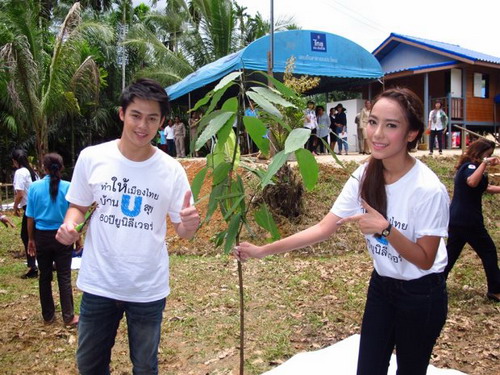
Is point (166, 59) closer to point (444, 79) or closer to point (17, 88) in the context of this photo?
point (17, 88)

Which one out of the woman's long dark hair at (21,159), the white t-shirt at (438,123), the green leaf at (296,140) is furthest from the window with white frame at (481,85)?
the green leaf at (296,140)

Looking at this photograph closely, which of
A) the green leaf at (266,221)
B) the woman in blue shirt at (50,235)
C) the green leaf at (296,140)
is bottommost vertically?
the woman in blue shirt at (50,235)

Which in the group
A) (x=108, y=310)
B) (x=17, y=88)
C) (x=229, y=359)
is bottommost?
(x=229, y=359)

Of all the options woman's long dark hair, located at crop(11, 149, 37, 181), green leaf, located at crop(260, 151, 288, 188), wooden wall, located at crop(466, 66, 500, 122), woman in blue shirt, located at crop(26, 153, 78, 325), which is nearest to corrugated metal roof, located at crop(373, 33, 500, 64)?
wooden wall, located at crop(466, 66, 500, 122)

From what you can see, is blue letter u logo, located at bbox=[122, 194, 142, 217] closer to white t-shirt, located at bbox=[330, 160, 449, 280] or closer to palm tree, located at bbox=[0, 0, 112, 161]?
white t-shirt, located at bbox=[330, 160, 449, 280]

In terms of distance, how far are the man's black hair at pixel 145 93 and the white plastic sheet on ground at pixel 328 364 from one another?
1950mm

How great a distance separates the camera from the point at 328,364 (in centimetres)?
319

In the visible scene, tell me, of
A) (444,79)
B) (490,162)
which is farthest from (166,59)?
(490,162)

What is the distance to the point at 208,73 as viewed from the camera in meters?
12.8

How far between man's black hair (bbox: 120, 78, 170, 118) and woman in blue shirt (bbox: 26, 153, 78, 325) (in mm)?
2528

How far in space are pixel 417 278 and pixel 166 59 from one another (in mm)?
18222

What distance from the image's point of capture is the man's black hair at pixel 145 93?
6.89 ft

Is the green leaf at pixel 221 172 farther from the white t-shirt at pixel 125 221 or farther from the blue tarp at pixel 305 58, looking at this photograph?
the blue tarp at pixel 305 58

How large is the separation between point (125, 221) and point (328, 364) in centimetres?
187
